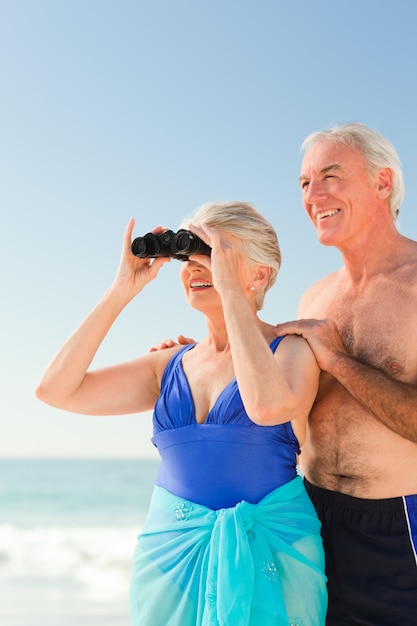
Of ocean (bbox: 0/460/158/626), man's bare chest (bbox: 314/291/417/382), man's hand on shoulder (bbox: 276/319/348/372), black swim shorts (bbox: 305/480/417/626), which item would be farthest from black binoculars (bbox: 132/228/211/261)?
ocean (bbox: 0/460/158/626)

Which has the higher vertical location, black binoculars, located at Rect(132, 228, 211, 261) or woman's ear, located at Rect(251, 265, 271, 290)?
black binoculars, located at Rect(132, 228, 211, 261)

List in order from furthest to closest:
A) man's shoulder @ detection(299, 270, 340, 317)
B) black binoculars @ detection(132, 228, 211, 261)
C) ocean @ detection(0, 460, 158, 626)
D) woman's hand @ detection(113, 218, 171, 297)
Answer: ocean @ detection(0, 460, 158, 626) → man's shoulder @ detection(299, 270, 340, 317) → woman's hand @ detection(113, 218, 171, 297) → black binoculars @ detection(132, 228, 211, 261)

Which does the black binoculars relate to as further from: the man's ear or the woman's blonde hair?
the man's ear

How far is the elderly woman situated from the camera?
8.65 feet

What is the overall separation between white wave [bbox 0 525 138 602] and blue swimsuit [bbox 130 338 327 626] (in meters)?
8.83

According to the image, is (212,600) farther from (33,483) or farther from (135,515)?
(33,483)

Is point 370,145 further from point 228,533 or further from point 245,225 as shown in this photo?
point 228,533

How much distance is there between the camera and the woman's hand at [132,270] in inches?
129

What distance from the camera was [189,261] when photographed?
3100 millimetres

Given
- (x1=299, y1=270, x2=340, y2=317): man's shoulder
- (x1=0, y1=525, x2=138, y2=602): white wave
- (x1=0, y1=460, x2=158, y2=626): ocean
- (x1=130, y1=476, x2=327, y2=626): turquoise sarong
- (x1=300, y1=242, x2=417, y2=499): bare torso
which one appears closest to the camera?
(x1=130, y1=476, x2=327, y2=626): turquoise sarong

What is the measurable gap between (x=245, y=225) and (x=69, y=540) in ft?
46.7

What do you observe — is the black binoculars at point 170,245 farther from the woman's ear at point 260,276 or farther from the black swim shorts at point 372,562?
the black swim shorts at point 372,562

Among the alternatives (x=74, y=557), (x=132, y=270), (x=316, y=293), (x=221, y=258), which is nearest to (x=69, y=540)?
(x=74, y=557)

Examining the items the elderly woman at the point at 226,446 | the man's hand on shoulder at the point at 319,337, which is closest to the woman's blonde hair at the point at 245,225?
the elderly woman at the point at 226,446
